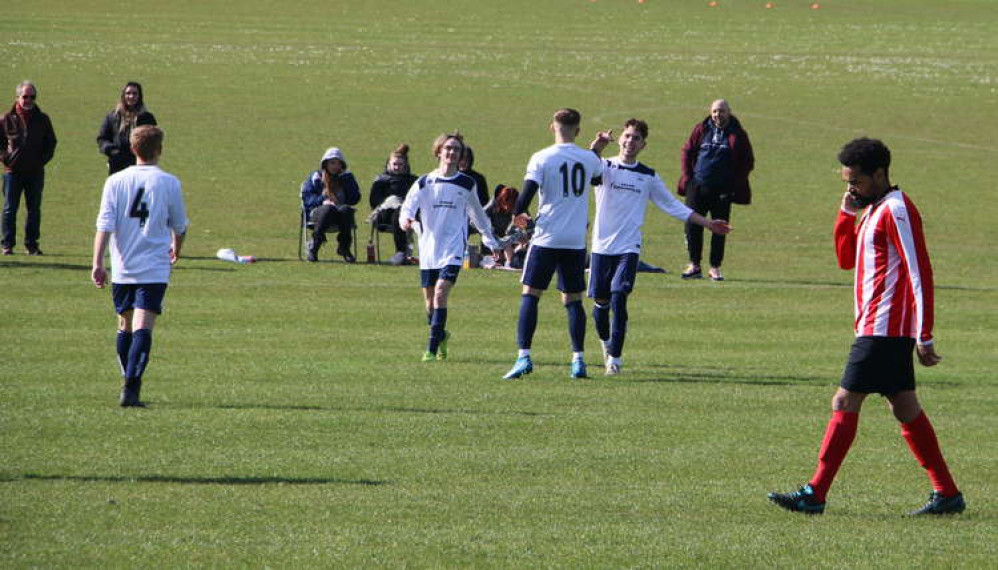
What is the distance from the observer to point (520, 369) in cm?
1341

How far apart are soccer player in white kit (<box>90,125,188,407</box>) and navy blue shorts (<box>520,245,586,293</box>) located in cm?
333

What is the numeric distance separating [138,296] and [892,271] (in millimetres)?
5426

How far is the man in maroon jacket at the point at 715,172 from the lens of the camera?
2088cm

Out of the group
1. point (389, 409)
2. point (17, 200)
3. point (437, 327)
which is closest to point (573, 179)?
point (437, 327)

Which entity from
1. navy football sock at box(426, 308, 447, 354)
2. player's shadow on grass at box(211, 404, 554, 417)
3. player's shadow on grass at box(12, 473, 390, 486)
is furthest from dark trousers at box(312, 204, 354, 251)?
player's shadow on grass at box(12, 473, 390, 486)

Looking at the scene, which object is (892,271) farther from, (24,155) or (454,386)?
(24,155)

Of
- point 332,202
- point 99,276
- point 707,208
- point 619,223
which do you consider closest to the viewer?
point 99,276

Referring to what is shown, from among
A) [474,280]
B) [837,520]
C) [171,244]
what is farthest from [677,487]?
[474,280]

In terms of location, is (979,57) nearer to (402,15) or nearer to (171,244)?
(402,15)

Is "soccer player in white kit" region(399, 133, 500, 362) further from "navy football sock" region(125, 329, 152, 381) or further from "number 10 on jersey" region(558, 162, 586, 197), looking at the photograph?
"navy football sock" region(125, 329, 152, 381)

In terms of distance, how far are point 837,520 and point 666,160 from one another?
87.3 feet

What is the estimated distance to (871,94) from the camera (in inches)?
1804

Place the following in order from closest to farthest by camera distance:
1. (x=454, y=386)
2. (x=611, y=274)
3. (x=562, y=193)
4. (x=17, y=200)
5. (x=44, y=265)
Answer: (x=454, y=386) → (x=562, y=193) → (x=611, y=274) → (x=44, y=265) → (x=17, y=200)

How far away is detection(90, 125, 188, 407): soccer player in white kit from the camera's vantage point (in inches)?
451
